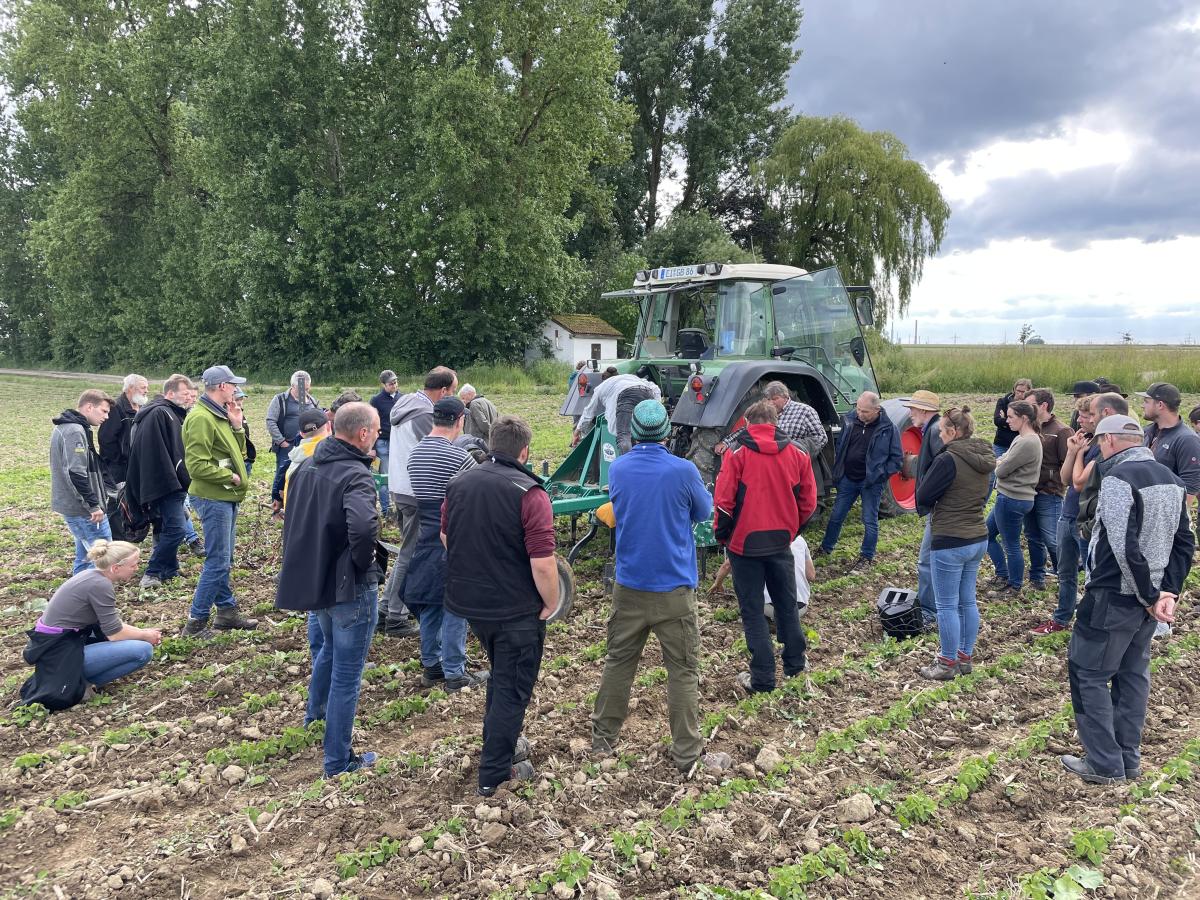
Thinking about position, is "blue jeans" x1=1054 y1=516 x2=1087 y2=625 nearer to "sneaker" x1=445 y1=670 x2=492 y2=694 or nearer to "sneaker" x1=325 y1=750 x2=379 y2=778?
"sneaker" x1=445 y1=670 x2=492 y2=694

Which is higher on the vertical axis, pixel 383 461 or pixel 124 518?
pixel 383 461

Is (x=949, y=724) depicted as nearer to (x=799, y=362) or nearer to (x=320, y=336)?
(x=799, y=362)

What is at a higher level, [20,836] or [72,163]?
[72,163]

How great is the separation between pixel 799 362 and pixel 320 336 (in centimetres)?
2186

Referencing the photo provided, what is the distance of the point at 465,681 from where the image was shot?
4.84m

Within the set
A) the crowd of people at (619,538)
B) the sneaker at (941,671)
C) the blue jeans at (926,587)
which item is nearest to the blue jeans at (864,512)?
the crowd of people at (619,538)

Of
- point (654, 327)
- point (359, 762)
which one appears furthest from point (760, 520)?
point (654, 327)

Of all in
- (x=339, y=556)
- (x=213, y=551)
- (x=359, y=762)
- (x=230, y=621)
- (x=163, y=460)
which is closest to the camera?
(x=339, y=556)

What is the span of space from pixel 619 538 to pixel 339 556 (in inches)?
51.5

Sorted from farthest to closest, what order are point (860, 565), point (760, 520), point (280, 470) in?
point (280, 470) → point (860, 565) → point (760, 520)

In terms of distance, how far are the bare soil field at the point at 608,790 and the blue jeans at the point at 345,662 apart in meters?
0.16

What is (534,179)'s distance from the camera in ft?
87.7

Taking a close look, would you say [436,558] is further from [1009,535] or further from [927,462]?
[1009,535]

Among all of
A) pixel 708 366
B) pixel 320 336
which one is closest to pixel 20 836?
pixel 708 366
